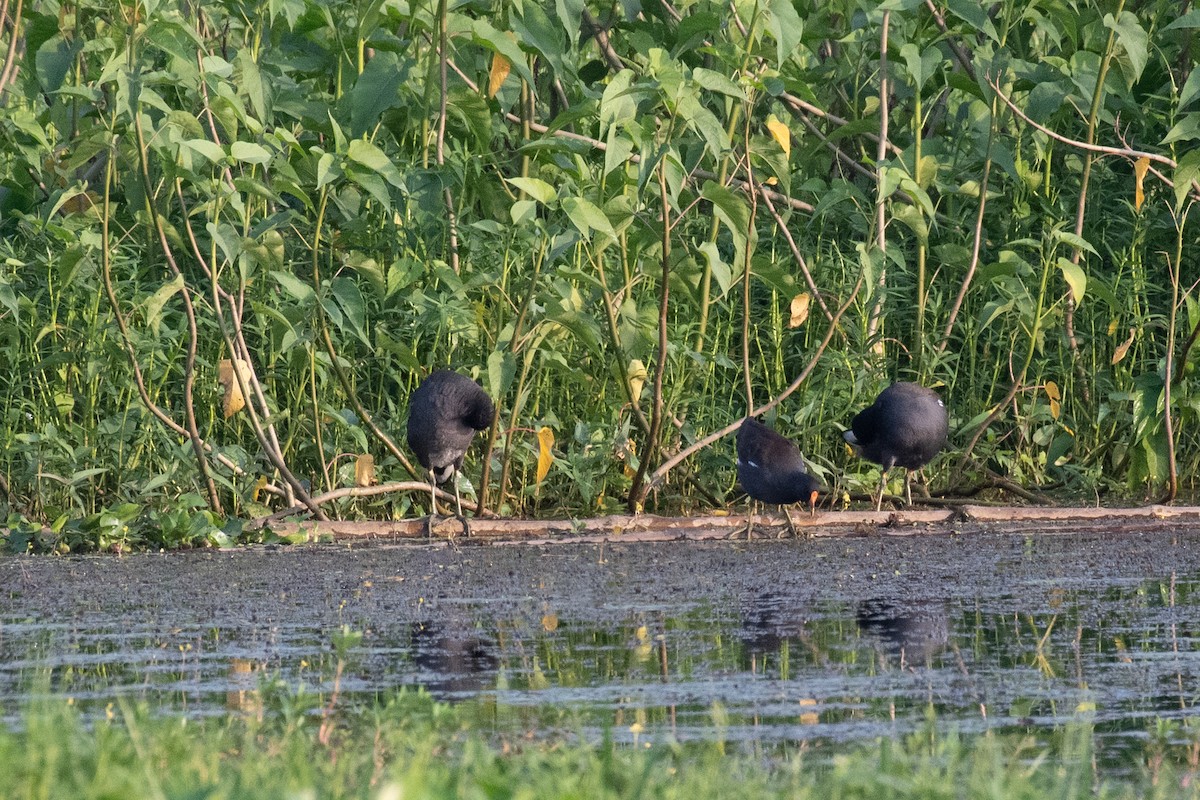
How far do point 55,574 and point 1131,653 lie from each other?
3.94 meters

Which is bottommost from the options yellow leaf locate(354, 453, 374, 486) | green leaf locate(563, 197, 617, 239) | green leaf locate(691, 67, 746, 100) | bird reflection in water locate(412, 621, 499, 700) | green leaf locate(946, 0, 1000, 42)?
bird reflection in water locate(412, 621, 499, 700)

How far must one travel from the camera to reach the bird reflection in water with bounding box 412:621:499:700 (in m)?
4.50

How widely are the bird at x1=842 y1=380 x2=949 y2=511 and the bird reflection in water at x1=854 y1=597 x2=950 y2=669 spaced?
1.89 metres

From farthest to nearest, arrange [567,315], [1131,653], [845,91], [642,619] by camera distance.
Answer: [845,91] < [567,315] < [642,619] < [1131,653]

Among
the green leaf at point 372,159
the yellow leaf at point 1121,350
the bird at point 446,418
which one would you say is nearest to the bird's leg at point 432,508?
the bird at point 446,418

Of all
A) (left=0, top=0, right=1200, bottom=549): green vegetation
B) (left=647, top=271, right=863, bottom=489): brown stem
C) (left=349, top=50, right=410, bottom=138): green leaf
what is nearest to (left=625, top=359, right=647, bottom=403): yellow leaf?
(left=0, top=0, right=1200, bottom=549): green vegetation

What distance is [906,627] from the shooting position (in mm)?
5371

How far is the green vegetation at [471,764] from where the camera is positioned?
2920 mm

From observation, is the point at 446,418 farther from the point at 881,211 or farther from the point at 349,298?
the point at 881,211

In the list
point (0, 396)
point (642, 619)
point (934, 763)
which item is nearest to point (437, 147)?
point (0, 396)

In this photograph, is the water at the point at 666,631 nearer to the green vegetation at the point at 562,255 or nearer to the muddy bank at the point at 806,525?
the muddy bank at the point at 806,525

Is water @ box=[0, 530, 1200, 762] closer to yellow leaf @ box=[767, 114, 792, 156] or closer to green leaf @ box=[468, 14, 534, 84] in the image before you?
yellow leaf @ box=[767, 114, 792, 156]

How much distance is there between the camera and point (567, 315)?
754 cm

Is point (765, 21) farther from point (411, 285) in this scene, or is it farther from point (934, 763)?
point (934, 763)
